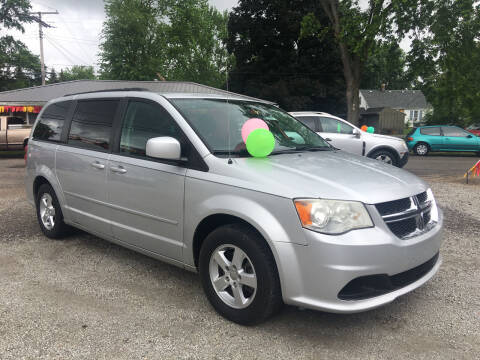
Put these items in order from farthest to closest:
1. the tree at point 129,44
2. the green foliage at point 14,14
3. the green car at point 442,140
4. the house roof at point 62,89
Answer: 1. the tree at point 129,44
2. the green foliage at point 14,14
3. the house roof at point 62,89
4. the green car at point 442,140

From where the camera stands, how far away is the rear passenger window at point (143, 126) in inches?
145

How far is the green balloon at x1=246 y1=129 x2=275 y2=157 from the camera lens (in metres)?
3.41

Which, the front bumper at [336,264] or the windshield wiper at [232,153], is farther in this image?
the windshield wiper at [232,153]

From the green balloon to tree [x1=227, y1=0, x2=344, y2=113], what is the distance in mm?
27229

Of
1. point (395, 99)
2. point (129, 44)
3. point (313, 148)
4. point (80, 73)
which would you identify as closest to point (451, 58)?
point (313, 148)

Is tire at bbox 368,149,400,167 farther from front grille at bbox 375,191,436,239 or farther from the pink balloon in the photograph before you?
the pink balloon

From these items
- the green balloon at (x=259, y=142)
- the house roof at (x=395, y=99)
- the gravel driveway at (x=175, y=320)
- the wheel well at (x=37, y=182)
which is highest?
the house roof at (x=395, y=99)

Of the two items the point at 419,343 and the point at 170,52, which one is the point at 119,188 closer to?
the point at 419,343

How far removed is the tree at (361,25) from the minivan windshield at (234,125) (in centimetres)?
1699

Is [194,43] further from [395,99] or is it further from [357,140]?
[357,140]

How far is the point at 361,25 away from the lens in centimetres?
1983

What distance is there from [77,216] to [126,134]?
1290mm

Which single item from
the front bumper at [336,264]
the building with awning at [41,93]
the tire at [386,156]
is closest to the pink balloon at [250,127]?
the front bumper at [336,264]

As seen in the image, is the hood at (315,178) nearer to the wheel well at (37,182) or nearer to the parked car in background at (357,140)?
the wheel well at (37,182)
